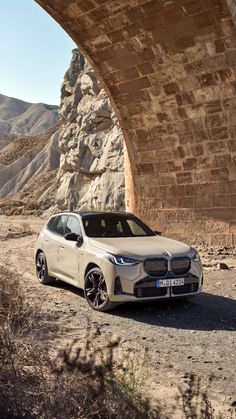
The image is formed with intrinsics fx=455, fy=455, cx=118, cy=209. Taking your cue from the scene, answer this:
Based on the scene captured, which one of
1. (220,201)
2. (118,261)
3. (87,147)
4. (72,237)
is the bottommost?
(118,261)

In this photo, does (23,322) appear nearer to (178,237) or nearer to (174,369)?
(174,369)

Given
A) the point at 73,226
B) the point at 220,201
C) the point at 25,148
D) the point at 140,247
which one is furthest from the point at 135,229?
the point at 25,148

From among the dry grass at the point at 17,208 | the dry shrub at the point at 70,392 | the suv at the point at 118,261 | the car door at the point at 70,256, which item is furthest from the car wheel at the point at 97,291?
the dry grass at the point at 17,208

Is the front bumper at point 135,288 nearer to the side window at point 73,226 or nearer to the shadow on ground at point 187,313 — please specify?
the shadow on ground at point 187,313

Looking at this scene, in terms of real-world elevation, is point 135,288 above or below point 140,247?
below

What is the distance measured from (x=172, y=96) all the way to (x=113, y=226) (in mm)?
4576

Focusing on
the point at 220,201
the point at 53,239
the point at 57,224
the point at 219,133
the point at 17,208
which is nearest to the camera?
the point at 53,239

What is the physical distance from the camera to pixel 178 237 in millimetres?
11328

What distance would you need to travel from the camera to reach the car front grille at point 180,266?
19.2 feet

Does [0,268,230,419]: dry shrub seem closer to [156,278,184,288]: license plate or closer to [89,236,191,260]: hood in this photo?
[156,278,184,288]: license plate

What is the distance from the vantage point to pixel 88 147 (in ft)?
76.1

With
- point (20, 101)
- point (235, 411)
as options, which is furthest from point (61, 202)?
point (20, 101)

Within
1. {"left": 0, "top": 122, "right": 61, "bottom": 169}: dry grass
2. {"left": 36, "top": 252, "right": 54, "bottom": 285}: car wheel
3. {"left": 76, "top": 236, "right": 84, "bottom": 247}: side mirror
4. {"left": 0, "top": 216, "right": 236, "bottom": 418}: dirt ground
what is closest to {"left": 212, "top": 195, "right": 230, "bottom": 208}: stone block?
{"left": 0, "top": 216, "right": 236, "bottom": 418}: dirt ground

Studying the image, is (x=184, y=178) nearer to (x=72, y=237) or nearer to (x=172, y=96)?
(x=172, y=96)
